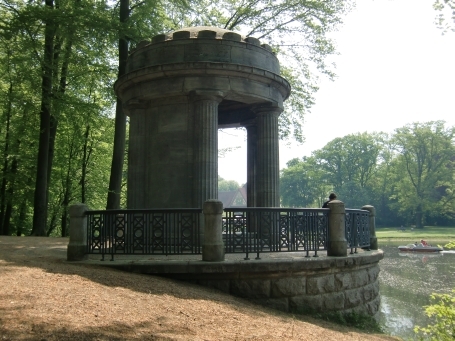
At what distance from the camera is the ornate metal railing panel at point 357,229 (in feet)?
29.0

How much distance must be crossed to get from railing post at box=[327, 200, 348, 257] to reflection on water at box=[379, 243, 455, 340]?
7.14ft

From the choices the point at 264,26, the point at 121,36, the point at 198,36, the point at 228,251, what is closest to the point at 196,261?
the point at 228,251

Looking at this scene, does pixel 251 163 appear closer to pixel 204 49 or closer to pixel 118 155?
pixel 204 49

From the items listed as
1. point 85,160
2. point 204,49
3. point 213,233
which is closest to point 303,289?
point 213,233

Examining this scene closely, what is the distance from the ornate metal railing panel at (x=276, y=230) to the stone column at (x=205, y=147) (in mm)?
1860

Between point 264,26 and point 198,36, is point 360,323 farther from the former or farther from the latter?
point 264,26

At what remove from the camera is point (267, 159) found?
11.1 metres

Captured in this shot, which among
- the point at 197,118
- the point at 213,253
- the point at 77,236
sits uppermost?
the point at 197,118

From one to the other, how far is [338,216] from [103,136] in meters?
20.6

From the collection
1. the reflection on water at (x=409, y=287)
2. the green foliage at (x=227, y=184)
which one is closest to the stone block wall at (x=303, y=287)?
the reflection on water at (x=409, y=287)

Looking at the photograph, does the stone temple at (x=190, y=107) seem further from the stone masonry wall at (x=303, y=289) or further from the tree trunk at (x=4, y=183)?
the tree trunk at (x=4, y=183)

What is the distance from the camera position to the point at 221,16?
72.3 ft

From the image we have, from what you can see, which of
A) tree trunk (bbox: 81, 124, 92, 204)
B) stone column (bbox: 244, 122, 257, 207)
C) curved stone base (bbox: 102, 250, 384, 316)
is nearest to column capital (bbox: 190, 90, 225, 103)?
stone column (bbox: 244, 122, 257, 207)

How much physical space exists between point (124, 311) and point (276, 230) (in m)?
3.55
